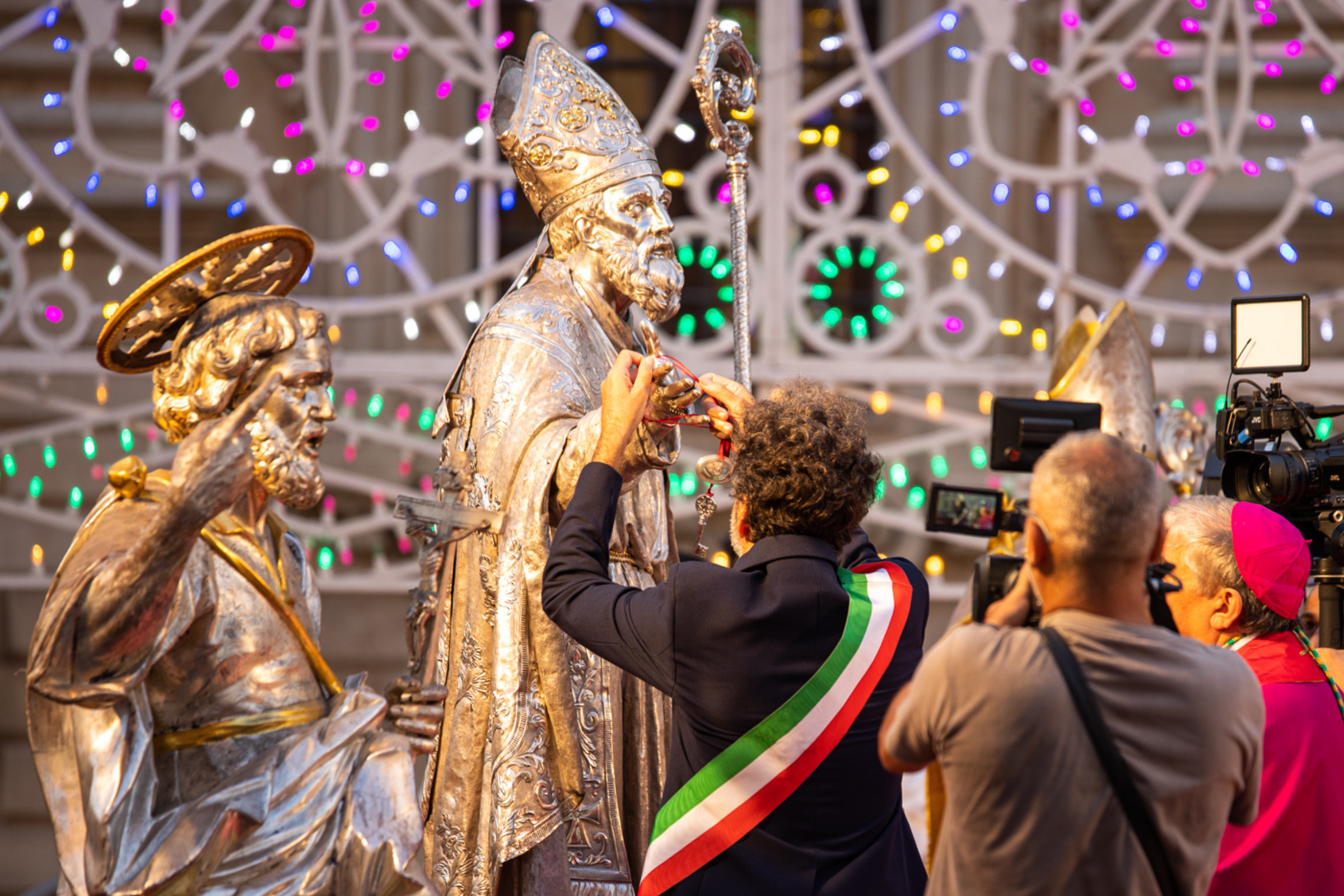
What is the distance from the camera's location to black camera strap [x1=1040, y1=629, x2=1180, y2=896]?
4.92 feet

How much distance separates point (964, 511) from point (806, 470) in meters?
1.50

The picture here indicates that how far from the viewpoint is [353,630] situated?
19.2 ft

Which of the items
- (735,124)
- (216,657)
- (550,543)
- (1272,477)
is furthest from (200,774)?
(1272,477)

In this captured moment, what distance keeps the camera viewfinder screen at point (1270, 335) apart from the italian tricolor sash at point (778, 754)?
1400mm

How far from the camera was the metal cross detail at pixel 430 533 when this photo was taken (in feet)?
7.03

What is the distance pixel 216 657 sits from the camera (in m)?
2.10

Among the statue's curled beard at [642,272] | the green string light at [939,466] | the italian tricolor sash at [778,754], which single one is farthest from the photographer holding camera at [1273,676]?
the green string light at [939,466]

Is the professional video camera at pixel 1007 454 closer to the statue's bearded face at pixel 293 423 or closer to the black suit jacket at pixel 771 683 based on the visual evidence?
the black suit jacket at pixel 771 683

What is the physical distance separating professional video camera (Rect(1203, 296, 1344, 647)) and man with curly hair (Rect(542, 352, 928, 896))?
112cm

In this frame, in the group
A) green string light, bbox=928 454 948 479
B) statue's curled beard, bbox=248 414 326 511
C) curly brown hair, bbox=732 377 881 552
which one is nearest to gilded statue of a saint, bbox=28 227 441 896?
statue's curled beard, bbox=248 414 326 511

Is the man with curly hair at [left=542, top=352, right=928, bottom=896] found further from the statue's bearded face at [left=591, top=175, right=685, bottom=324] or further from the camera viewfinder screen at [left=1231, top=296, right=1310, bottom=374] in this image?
the camera viewfinder screen at [left=1231, top=296, right=1310, bottom=374]

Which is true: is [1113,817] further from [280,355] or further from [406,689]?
[280,355]

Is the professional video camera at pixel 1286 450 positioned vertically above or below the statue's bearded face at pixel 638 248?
below

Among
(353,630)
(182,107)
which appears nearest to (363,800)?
(353,630)
